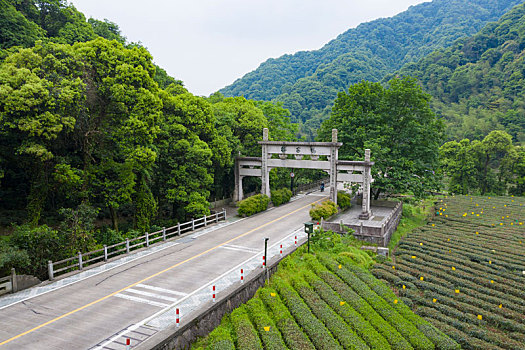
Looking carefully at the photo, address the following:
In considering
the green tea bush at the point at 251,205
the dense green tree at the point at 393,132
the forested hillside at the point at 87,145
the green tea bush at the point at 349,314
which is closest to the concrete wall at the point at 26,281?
the forested hillside at the point at 87,145

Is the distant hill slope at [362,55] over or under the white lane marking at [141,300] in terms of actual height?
over

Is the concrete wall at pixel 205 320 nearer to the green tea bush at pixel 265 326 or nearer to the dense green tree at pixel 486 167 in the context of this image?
the green tea bush at pixel 265 326

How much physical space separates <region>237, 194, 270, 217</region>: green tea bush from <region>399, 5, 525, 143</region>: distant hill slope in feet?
167

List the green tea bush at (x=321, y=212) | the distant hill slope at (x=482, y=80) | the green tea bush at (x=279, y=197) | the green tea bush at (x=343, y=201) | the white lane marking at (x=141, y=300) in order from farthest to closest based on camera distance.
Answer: the distant hill slope at (x=482, y=80) < the green tea bush at (x=279, y=197) < the green tea bush at (x=343, y=201) < the green tea bush at (x=321, y=212) < the white lane marking at (x=141, y=300)

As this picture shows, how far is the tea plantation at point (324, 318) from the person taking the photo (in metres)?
12.0

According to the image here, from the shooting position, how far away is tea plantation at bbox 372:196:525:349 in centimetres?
1407

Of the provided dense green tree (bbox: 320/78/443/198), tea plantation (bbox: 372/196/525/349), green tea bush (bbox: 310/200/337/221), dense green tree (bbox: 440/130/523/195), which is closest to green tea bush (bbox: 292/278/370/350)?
tea plantation (bbox: 372/196/525/349)

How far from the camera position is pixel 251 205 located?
96.5ft

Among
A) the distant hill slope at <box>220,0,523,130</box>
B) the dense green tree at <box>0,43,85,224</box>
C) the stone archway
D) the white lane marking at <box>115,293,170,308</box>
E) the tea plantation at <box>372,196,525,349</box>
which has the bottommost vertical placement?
the tea plantation at <box>372,196,525,349</box>

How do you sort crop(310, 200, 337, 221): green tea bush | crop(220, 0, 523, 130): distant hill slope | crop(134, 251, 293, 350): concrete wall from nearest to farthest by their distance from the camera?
crop(134, 251, 293, 350): concrete wall, crop(310, 200, 337, 221): green tea bush, crop(220, 0, 523, 130): distant hill slope

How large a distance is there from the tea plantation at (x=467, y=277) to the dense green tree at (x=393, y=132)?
5.24 m

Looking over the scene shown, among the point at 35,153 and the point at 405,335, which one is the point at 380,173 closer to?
the point at 405,335

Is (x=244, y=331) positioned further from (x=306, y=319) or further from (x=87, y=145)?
(x=87, y=145)

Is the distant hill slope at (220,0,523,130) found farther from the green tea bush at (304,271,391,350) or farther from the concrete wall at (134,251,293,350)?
the concrete wall at (134,251,293,350)
